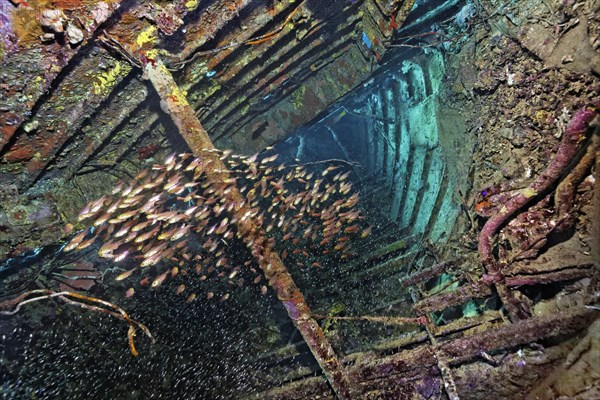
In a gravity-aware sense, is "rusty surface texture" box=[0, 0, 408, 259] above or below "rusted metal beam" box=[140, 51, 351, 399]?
above

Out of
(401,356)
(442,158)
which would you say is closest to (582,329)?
(401,356)

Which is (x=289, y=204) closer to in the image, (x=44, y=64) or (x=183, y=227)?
(x=183, y=227)

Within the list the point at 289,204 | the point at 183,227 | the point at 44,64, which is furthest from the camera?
the point at 289,204

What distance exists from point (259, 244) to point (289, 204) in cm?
231

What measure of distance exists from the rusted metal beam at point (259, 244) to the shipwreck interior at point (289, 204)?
0.10 feet

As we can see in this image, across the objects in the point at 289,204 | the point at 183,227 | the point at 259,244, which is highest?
the point at 183,227

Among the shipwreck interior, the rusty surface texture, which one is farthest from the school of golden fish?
the rusty surface texture

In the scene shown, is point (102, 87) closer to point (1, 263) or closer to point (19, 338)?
point (1, 263)

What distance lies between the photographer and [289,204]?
22.5ft

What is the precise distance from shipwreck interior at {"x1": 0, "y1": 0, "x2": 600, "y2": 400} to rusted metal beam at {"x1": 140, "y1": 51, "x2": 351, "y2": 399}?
3 centimetres

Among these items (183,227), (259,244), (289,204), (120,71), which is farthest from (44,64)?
(289,204)

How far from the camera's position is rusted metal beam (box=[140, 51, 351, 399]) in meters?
4.12

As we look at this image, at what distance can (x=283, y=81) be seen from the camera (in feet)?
24.1

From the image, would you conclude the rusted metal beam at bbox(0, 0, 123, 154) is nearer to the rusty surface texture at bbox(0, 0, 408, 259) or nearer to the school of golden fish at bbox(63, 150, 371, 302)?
the rusty surface texture at bbox(0, 0, 408, 259)
